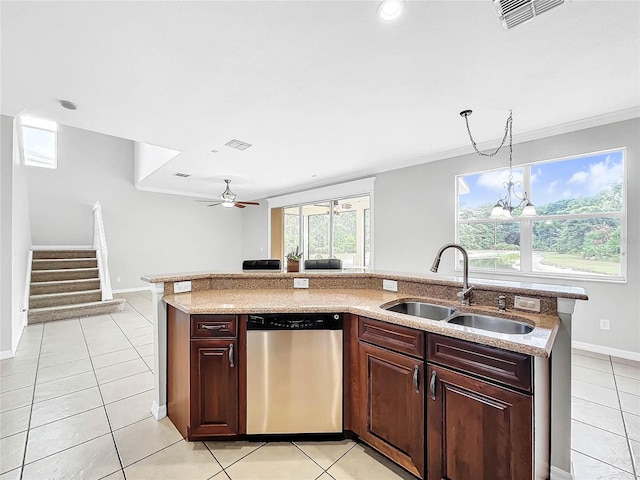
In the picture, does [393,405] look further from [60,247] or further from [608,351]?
[60,247]

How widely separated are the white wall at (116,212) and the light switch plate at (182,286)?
5936mm

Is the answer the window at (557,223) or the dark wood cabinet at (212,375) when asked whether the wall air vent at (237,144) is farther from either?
the window at (557,223)

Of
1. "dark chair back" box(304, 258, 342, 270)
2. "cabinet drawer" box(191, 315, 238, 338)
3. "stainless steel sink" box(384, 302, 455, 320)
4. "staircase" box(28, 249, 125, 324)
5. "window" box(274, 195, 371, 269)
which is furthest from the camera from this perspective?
"window" box(274, 195, 371, 269)

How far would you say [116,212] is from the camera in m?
6.89

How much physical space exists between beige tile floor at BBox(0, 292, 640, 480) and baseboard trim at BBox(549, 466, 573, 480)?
333mm

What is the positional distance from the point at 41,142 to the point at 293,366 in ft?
26.6

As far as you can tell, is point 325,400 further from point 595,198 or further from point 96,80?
point 595,198

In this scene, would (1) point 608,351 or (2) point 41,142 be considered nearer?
(1) point 608,351

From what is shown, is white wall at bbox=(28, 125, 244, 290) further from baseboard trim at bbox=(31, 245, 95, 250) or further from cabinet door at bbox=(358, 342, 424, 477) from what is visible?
cabinet door at bbox=(358, 342, 424, 477)

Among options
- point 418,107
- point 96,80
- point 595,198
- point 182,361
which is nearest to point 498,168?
point 595,198

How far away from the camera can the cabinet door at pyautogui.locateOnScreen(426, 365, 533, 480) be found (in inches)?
46.3

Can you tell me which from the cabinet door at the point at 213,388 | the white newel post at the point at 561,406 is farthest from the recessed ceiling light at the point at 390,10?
the cabinet door at the point at 213,388

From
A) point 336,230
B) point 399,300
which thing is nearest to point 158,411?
point 399,300

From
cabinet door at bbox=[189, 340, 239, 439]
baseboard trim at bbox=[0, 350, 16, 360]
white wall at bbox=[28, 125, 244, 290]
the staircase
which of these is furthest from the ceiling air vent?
white wall at bbox=[28, 125, 244, 290]
